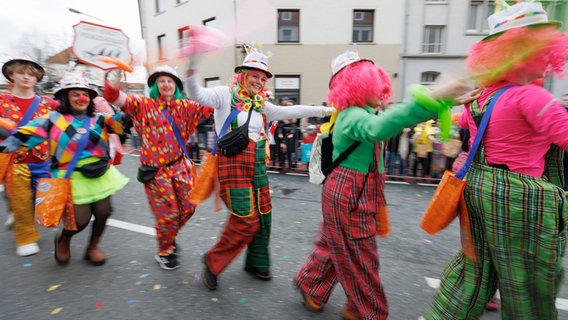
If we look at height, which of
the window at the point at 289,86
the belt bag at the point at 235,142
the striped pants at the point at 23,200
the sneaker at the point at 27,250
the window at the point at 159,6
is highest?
the window at the point at 159,6

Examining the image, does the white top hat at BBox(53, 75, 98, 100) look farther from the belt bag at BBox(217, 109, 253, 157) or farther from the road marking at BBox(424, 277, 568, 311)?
the road marking at BBox(424, 277, 568, 311)

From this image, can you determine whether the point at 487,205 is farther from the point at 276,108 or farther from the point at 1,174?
the point at 1,174

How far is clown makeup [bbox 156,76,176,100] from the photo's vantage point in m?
2.82

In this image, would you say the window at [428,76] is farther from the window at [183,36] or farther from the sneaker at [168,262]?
A: the window at [183,36]

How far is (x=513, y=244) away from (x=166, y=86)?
2566 mm

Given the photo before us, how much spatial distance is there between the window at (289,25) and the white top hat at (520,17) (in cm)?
1636

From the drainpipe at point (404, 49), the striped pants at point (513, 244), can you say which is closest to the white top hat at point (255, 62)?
the striped pants at point (513, 244)

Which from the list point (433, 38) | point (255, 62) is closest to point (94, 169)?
point (255, 62)

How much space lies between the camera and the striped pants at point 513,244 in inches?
65.1

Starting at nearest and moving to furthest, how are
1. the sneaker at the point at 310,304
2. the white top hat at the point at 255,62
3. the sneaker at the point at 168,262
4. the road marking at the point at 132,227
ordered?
the sneaker at the point at 310,304, the white top hat at the point at 255,62, the sneaker at the point at 168,262, the road marking at the point at 132,227

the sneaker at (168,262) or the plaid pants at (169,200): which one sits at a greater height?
the plaid pants at (169,200)

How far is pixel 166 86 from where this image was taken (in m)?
2.83

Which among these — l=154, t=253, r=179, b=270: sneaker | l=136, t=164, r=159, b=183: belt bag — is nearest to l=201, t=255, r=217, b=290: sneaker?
l=154, t=253, r=179, b=270: sneaker

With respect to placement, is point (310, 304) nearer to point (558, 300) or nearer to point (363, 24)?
point (558, 300)
